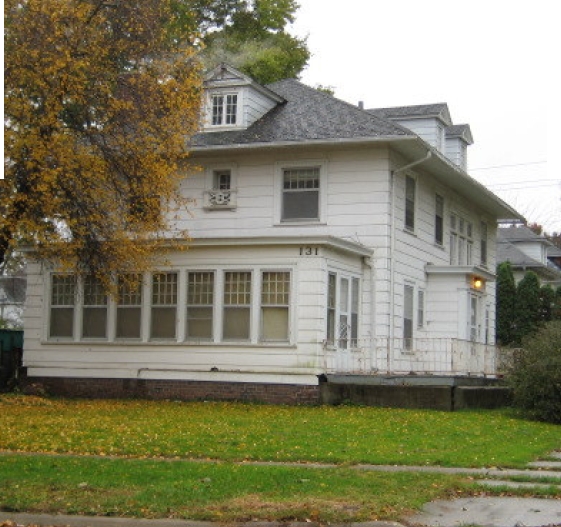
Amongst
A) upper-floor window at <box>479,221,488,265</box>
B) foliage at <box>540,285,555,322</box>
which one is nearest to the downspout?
upper-floor window at <box>479,221,488,265</box>

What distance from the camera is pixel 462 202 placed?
107 ft

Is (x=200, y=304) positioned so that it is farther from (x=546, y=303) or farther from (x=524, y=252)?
(x=524, y=252)

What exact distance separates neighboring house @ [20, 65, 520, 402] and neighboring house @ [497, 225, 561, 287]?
2635 centimetres

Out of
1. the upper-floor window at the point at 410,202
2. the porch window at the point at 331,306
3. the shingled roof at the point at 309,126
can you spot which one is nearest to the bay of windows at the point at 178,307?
the porch window at the point at 331,306

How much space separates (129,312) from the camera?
26.0 metres

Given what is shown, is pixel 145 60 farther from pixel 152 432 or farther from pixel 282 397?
pixel 152 432

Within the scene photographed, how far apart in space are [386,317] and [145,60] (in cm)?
866

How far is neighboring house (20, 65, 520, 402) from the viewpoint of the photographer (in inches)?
950

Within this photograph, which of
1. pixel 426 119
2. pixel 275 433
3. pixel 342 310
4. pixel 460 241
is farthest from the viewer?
pixel 460 241

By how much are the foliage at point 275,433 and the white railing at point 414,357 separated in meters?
2.28

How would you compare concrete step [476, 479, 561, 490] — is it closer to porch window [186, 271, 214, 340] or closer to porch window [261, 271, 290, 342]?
porch window [261, 271, 290, 342]

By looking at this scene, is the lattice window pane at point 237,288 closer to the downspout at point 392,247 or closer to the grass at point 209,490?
the downspout at point 392,247

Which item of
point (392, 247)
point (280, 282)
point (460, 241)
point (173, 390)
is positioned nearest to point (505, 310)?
point (460, 241)

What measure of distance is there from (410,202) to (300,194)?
3092mm
